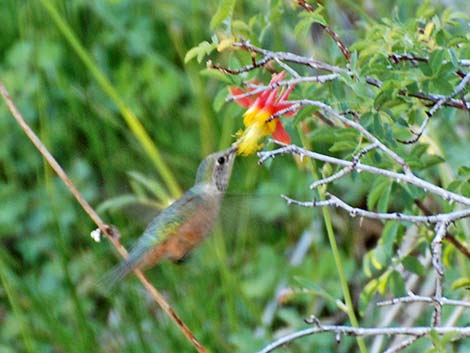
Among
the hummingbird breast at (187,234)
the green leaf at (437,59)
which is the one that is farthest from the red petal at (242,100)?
the green leaf at (437,59)

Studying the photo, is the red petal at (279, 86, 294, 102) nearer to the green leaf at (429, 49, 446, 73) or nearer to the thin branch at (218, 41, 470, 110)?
the thin branch at (218, 41, 470, 110)

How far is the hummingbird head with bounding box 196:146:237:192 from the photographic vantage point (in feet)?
6.70

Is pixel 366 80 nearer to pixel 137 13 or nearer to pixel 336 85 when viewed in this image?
pixel 336 85

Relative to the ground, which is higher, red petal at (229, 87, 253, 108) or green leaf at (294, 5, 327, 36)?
green leaf at (294, 5, 327, 36)

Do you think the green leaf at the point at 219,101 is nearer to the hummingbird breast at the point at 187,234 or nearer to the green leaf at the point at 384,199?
the hummingbird breast at the point at 187,234

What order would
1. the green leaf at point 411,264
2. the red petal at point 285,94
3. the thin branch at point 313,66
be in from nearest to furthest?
the thin branch at point 313,66
the red petal at point 285,94
the green leaf at point 411,264

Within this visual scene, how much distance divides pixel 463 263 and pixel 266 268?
1.15 m

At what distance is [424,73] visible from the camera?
5.69ft

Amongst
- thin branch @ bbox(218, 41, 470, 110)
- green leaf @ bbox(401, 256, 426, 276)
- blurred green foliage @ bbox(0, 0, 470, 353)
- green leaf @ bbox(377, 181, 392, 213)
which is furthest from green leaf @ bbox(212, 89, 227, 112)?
green leaf @ bbox(401, 256, 426, 276)

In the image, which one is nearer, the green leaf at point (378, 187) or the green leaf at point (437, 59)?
the green leaf at point (437, 59)

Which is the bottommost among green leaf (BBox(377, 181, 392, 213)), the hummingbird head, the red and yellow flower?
green leaf (BBox(377, 181, 392, 213))

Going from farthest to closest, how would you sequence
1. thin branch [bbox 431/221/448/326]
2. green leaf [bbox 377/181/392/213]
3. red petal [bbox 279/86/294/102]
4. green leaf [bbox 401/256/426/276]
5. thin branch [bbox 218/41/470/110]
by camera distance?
1. green leaf [bbox 401/256/426/276]
2. green leaf [bbox 377/181/392/213]
3. red petal [bbox 279/86/294/102]
4. thin branch [bbox 218/41/470/110]
5. thin branch [bbox 431/221/448/326]

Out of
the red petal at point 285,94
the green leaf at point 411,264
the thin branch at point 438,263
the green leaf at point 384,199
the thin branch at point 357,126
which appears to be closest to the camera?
the thin branch at point 438,263

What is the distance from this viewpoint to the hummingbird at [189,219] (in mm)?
2037
